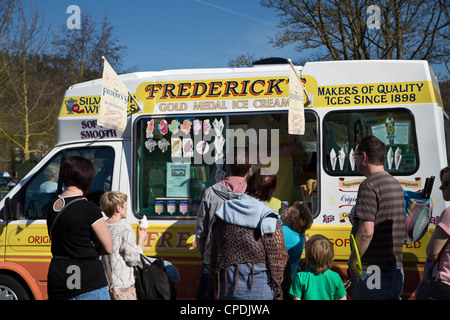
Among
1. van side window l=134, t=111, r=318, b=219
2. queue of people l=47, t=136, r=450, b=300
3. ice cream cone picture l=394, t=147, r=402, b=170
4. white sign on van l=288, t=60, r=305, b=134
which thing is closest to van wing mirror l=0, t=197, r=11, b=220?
van side window l=134, t=111, r=318, b=219

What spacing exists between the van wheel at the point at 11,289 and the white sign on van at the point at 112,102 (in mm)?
2119

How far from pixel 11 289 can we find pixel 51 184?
49.0 inches

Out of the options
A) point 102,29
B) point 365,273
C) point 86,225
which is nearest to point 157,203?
point 86,225

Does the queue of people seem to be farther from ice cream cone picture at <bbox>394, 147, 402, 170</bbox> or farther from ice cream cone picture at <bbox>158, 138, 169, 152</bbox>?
ice cream cone picture at <bbox>158, 138, 169, 152</bbox>

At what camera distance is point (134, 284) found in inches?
Answer: 178

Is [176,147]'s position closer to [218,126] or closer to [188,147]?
[188,147]

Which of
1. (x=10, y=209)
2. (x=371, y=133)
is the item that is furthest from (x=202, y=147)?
(x=10, y=209)

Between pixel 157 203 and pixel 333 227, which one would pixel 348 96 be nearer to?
pixel 333 227

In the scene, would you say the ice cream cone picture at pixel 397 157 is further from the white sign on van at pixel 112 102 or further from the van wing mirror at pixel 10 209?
the van wing mirror at pixel 10 209

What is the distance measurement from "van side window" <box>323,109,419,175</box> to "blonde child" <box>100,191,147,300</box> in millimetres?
2146

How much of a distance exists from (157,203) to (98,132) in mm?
1089

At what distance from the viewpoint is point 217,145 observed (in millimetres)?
5621

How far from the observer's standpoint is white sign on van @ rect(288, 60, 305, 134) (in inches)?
190
